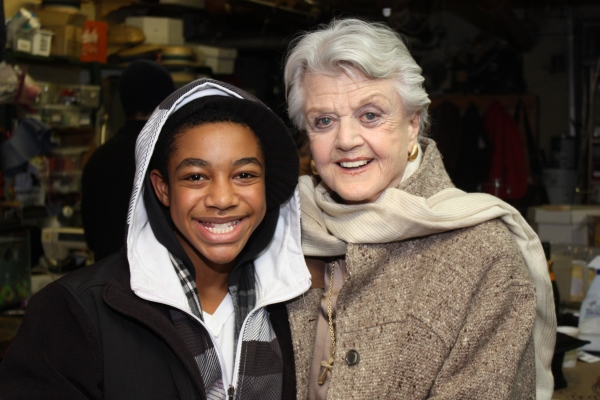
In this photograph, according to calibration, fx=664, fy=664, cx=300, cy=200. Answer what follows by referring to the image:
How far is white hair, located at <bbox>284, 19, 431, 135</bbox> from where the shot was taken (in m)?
1.65

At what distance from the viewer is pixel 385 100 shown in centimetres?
168

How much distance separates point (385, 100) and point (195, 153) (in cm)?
50

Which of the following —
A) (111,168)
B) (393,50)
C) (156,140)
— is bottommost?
(111,168)

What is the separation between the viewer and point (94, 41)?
15.6 ft

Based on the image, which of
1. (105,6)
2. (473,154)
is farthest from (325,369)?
(105,6)

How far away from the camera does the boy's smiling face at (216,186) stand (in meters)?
1.56

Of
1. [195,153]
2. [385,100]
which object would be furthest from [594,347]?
[195,153]

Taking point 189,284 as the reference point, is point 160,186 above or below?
above

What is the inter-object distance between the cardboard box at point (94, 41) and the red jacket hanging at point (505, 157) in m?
3.01

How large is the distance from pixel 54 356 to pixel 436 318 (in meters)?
0.83

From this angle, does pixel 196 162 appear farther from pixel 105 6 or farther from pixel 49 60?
pixel 105 6

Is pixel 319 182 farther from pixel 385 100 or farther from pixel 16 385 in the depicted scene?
pixel 16 385

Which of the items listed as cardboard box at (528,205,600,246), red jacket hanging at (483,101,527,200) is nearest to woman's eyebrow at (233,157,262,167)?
cardboard box at (528,205,600,246)

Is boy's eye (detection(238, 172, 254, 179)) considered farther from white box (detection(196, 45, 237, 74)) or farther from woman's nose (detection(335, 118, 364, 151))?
white box (detection(196, 45, 237, 74))
